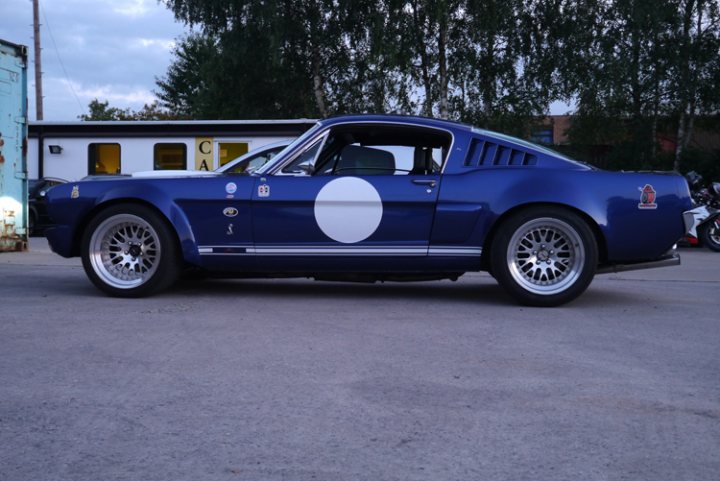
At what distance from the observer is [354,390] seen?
3713 mm

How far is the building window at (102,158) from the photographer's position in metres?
19.5

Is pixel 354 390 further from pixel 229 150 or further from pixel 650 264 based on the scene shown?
pixel 229 150

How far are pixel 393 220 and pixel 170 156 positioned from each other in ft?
44.5

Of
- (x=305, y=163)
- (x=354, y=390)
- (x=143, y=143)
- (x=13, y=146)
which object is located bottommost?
(x=354, y=390)

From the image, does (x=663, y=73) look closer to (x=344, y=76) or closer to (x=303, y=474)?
(x=344, y=76)

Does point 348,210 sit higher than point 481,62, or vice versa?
point 481,62

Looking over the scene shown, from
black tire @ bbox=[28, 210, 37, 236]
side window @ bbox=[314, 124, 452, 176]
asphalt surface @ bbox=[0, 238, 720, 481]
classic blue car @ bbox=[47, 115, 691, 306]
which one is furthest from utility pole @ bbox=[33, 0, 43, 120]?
side window @ bbox=[314, 124, 452, 176]

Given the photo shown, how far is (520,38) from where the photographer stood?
Result: 88.7 ft

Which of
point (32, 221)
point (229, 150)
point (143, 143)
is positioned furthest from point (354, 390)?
point (32, 221)

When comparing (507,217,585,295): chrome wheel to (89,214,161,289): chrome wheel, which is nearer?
(507,217,585,295): chrome wheel

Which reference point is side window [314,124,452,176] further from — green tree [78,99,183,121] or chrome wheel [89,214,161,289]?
green tree [78,99,183,121]

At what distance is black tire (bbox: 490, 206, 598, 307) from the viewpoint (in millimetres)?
6297

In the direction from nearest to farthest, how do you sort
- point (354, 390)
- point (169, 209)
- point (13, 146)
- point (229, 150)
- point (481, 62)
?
point (354, 390) → point (169, 209) → point (13, 146) → point (229, 150) → point (481, 62)

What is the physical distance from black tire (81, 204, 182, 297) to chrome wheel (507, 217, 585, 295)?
2634 mm
